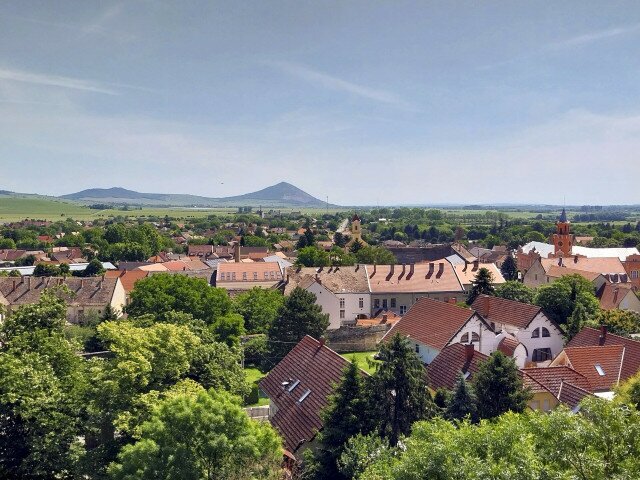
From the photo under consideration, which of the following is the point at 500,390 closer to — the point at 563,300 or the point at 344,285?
the point at 563,300

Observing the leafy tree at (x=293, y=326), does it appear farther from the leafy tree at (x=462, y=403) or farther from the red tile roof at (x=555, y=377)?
the leafy tree at (x=462, y=403)

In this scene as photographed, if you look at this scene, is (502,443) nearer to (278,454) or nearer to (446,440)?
(446,440)

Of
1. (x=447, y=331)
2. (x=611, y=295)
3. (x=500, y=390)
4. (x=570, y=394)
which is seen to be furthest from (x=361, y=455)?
(x=611, y=295)

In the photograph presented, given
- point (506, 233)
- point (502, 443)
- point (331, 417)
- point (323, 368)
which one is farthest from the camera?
point (506, 233)

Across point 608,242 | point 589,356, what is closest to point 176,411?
point 589,356

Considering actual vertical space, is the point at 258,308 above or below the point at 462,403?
below

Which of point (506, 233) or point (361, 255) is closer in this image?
point (361, 255)
